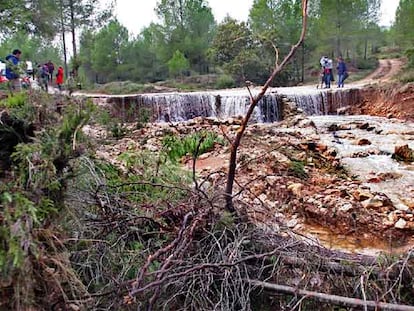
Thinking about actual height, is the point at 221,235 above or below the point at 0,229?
below

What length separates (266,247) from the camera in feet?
8.84

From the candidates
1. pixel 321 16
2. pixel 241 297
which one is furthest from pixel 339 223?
pixel 321 16

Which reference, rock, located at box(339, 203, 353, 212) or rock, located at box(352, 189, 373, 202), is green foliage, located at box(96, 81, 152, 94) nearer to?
rock, located at box(352, 189, 373, 202)

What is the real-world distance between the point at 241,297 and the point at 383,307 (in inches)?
28.7

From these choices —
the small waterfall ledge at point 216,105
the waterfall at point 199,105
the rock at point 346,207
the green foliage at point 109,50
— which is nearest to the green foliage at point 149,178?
the rock at point 346,207

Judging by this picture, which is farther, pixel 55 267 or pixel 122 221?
pixel 122 221

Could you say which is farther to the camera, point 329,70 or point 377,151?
point 329,70

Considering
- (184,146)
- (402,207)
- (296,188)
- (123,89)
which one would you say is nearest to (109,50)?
(123,89)

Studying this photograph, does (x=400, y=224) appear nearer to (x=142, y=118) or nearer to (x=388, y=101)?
(x=142, y=118)

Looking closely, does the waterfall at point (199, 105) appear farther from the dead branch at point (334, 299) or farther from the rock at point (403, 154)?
the dead branch at point (334, 299)

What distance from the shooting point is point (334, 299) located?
217cm

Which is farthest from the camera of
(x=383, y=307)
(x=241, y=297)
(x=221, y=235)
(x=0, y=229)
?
(x=221, y=235)

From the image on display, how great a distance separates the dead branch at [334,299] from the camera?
2.06m

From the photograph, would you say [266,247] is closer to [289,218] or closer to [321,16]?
[289,218]
